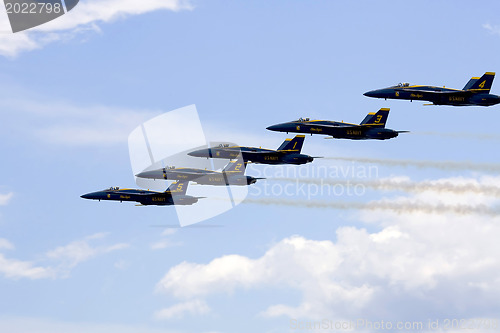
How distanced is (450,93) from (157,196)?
210ft

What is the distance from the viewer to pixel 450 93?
550 ft

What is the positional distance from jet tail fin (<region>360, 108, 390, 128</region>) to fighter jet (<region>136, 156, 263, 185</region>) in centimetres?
2846

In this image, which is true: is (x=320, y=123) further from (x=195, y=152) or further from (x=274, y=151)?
(x=195, y=152)

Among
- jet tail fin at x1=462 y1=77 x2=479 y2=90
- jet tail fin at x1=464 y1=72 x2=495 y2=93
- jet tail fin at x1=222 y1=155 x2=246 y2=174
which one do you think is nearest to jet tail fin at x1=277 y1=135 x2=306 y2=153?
jet tail fin at x1=222 y1=155 x2=246 y2=174

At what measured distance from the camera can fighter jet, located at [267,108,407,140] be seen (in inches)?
6708

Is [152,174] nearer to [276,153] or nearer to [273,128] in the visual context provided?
[273,128]

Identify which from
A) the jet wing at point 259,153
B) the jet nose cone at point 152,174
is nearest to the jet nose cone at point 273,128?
the jet wing at point 259,153

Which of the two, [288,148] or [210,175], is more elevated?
[288,148]

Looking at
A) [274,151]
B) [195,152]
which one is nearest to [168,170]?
[195,152]

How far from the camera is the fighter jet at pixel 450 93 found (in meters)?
165

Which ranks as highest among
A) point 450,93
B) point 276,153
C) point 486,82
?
point 486,82

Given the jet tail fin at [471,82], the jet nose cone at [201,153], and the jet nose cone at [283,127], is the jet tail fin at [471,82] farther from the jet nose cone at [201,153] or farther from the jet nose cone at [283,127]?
the jet nose cone at [201,153]

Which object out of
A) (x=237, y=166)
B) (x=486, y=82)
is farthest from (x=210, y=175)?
(x=486, y=82)

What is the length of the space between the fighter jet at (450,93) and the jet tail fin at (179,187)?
144 ft
